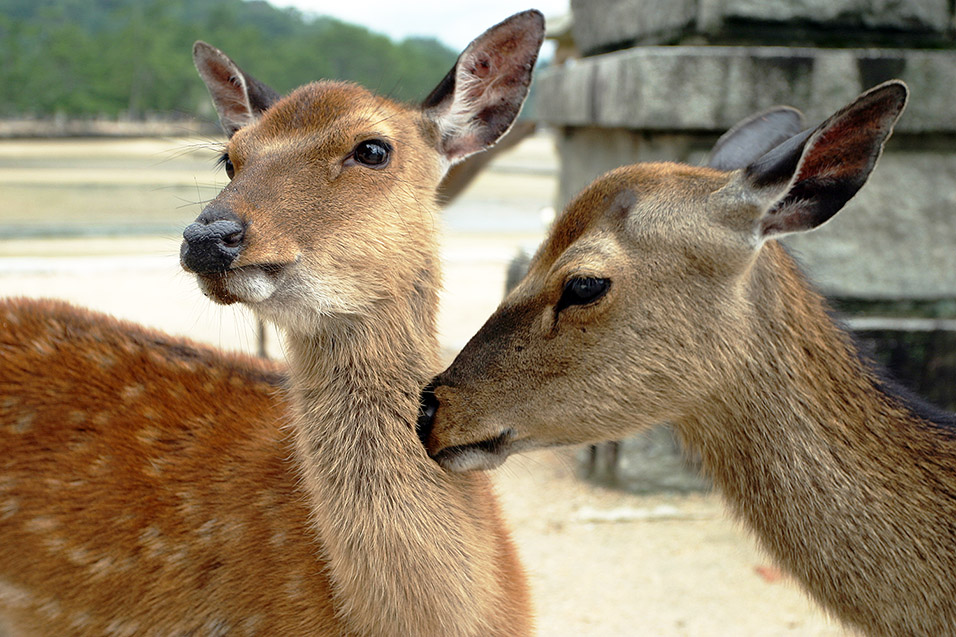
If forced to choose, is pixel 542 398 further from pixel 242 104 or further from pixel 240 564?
pixel 242 104

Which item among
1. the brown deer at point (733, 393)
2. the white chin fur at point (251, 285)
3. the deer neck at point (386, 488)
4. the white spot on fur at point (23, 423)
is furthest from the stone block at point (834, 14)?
the white spot on fur at point (23, 423)

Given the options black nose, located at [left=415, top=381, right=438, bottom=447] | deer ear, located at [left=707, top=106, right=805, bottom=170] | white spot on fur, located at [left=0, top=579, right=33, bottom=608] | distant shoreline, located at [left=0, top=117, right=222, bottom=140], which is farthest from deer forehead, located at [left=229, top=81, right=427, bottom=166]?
distant shoreline, located at [left=0, top=117, right=222, bottom=140]

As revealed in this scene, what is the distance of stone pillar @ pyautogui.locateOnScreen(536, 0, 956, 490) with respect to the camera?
15.1ft

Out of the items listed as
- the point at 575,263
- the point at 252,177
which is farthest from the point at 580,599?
the point at 252,177

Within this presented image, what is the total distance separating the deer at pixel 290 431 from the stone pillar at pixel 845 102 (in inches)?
79.2

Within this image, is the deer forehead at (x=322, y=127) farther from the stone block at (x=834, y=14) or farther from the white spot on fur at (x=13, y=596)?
the stone block at (x=834, y=14)

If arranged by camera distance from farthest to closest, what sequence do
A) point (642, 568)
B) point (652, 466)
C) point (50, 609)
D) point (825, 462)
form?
point (652, 466) → point (642, 568) → point (50, 609) → point (825, 462)

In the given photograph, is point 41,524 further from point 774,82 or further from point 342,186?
point 774,82

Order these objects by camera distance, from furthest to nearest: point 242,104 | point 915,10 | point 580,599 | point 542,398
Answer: point 915,10
point 580,599
point 242,104
point 542,398

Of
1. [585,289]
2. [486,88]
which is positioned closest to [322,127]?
[486,88]

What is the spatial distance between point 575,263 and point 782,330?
593 mm

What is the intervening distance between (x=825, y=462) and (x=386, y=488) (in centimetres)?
116

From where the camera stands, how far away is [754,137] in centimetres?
297

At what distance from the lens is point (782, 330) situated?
2.44 metres
